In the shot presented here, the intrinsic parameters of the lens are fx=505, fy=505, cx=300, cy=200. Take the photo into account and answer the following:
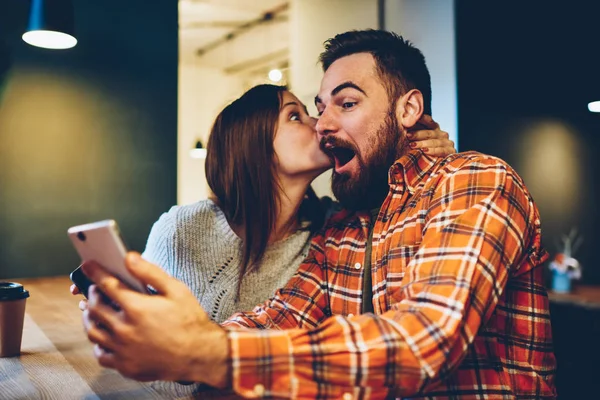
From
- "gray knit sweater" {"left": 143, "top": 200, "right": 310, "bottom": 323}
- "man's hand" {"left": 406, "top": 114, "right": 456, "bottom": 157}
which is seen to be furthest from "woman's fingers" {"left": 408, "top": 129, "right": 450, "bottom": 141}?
"gray knit sweater" {"left": 143, "top": 200, "right": 310, "bottom": 323}

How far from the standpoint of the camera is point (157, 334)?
636mm

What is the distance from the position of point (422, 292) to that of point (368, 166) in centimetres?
74

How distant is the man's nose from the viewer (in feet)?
5.02

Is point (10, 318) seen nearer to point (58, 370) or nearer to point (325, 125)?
point (58, 370)

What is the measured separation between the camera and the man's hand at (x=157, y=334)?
25.2 inches

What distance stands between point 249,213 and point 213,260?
0.21 metres

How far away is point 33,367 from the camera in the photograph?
1180 millimetres

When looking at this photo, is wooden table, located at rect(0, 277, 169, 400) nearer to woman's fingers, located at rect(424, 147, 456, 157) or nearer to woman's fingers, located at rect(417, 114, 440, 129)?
woman's fingers, located at rect(424, 147, 456, 157)

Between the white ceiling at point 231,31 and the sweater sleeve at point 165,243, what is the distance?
4.32 meters

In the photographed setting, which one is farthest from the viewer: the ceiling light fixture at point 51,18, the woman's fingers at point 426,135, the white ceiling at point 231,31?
the white ceiling at point 231,31

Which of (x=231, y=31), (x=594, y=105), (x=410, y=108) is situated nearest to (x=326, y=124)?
(x=410, y=108)

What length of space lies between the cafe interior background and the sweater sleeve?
1388 millimetres

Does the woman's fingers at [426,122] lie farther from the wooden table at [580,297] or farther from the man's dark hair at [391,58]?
the wooden table at [580,297]

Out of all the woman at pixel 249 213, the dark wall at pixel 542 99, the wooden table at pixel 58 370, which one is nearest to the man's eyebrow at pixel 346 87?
the woman at pixel 249 213
